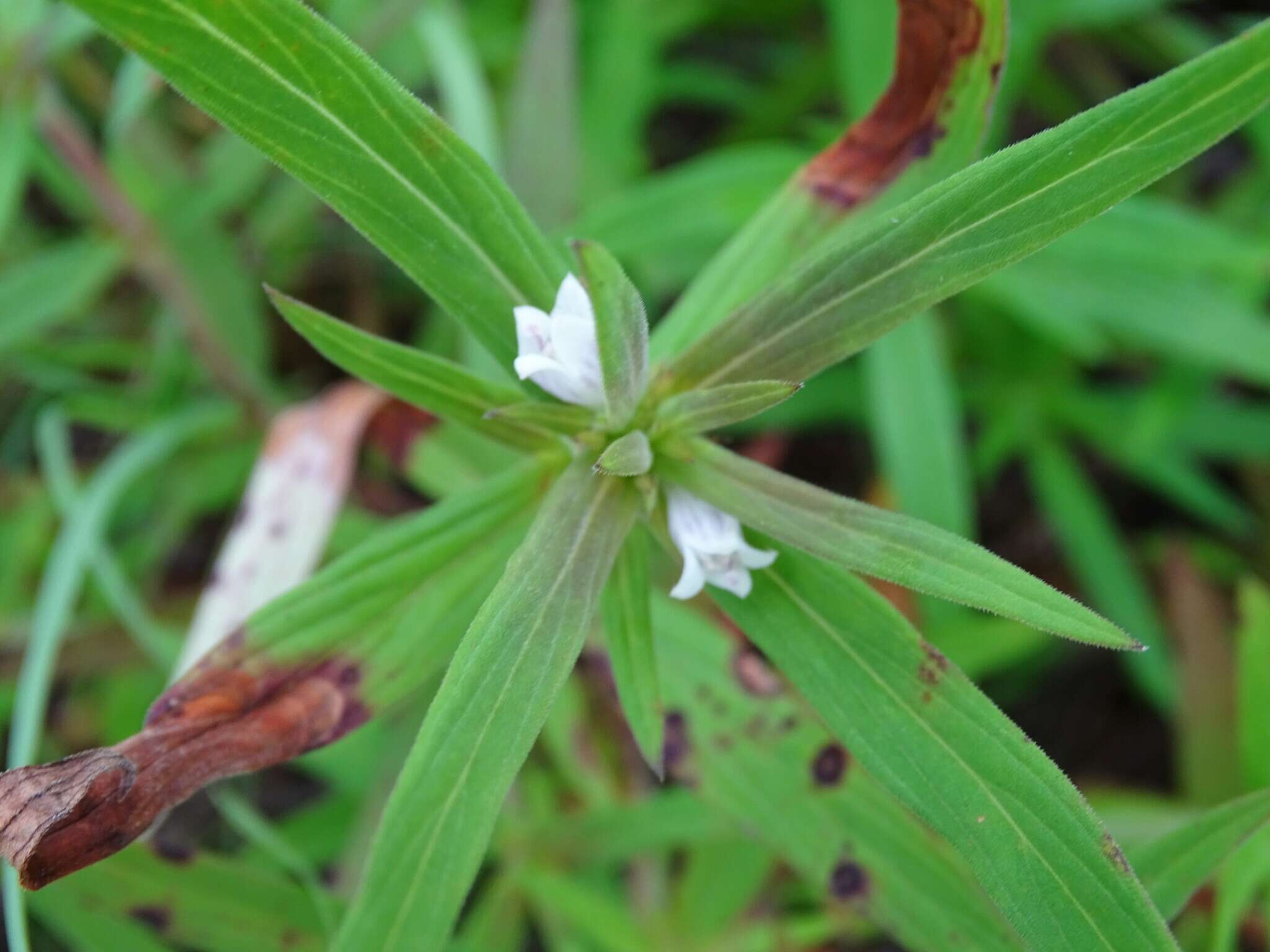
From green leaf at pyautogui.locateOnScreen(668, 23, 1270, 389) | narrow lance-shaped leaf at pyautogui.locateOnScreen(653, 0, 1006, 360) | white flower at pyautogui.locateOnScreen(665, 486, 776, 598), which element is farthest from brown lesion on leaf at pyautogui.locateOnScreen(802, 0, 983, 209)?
white flower at pyautogui.locateOnScreen(665, 486, 776, 598)

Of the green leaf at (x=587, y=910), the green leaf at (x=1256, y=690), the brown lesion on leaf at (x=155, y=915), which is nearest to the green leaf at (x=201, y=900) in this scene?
the brown lesion on leaf at (x=155, y=915)

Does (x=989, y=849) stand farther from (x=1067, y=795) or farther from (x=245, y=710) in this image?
(x=245, y=710)

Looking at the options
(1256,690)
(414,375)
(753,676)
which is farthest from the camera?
(1256,690)

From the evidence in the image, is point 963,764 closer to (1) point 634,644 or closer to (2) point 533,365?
(1) point 634,644

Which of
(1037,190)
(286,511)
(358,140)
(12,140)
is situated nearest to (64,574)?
(286,511)

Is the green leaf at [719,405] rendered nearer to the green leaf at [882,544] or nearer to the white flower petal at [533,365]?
the green leaf at [882,544]

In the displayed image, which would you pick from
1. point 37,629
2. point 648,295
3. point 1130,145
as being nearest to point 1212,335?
point 648,295

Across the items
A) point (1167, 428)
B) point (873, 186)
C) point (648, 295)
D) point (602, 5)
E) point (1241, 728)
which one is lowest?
point (1241, 728)
